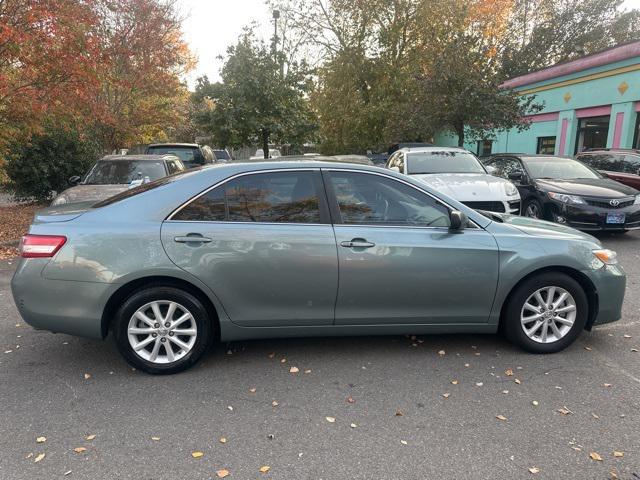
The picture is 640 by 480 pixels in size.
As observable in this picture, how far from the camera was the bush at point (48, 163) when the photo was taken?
12.4 m

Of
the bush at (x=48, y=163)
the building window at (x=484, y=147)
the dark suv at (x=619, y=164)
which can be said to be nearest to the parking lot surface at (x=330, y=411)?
the dark suv at (x=619, y=164)

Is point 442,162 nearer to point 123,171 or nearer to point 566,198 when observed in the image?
point 566,198

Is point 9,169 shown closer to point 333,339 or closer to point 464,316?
point 333,339

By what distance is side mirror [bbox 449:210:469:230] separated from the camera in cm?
371

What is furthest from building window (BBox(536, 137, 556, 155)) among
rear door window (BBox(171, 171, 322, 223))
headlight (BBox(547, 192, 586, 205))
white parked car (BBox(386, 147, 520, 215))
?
rear door window (BBox(171, 171, 322, 223))

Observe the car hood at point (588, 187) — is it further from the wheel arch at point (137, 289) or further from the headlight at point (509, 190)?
the wheel arch at point (137, 289)

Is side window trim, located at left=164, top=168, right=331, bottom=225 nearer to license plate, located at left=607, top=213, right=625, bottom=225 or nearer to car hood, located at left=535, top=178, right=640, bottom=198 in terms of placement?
car hood, located at left=535, top=178, right=640, bottom=198

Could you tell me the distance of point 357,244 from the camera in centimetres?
364

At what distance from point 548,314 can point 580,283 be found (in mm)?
405

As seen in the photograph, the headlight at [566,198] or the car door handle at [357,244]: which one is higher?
the car door handle at [357,244]

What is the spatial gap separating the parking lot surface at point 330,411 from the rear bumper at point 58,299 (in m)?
0.44

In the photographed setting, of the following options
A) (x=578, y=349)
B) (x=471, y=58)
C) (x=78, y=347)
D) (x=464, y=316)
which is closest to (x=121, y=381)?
(x=78, y=347)

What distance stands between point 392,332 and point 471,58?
525 inches

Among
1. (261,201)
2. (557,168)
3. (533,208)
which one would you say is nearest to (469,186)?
(533,208)
